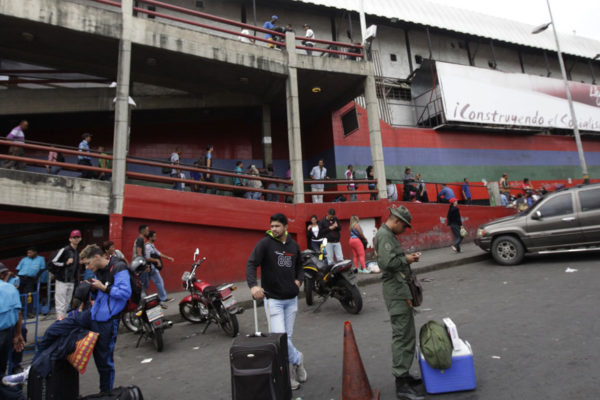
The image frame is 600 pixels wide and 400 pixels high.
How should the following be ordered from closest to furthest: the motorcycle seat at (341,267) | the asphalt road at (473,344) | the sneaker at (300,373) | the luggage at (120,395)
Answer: the luggage at (120,395) → the asphalt road at (473,344) → the sneaker at (300,373) → the motorcycle seat at (341,267)

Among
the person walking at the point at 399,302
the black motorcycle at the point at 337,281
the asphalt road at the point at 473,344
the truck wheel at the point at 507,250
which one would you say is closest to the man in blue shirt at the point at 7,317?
the asphalt road at the point at 473,344

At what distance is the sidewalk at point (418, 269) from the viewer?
7105 mm

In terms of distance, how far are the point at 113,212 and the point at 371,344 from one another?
22.3 feet

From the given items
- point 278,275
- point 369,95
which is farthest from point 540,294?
point 369,95

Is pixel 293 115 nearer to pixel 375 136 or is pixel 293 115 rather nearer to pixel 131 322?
pixel 375 136

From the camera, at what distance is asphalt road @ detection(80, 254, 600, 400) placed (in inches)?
133

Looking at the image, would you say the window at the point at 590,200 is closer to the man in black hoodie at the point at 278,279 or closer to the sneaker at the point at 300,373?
the man in black hoodie at the point at 278,279

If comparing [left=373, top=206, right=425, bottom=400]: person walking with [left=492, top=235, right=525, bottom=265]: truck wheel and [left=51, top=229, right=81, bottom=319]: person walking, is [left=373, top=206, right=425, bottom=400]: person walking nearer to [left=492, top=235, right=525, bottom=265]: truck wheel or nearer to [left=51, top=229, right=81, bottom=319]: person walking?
[left=51, top=229, right=81, bottom=319]: person walking

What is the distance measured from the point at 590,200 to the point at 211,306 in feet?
29.2

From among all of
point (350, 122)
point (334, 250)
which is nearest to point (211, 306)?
point (334, 250)

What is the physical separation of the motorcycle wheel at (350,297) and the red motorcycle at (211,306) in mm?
1913

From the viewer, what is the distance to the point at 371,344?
183 inches

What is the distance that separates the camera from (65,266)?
6.58 metres

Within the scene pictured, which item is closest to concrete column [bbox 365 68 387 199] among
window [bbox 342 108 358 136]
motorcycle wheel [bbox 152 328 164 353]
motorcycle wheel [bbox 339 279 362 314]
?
window [bbox 342 108 358 136]
